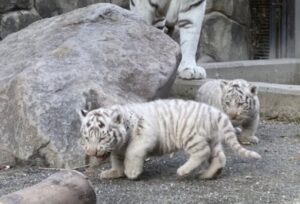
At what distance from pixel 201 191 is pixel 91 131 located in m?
0.58

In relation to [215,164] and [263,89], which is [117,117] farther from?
[263,89]

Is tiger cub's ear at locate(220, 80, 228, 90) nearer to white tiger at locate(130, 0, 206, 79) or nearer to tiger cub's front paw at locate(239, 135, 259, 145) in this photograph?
tiger cub's front paw at locate(239, 135, 259, 145)

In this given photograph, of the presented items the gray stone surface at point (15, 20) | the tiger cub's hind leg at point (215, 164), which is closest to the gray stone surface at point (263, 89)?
the gray stone surface at point (15, 20)

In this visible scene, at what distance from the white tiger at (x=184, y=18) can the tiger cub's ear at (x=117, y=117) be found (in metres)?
2.40

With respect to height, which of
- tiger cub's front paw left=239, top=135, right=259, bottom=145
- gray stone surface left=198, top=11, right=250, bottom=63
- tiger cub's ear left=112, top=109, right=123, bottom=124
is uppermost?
tiger cub's ear left=112, top=109, right=123, bottom=124

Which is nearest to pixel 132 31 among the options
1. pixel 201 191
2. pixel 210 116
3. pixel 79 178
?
pixel 210 116

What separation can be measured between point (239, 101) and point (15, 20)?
3754 millimetres

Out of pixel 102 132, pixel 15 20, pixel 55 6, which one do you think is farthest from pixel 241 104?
pixel 55 6

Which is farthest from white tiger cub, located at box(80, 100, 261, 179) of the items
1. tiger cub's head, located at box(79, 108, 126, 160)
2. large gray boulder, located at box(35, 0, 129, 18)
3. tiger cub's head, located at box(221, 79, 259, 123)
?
large gray boulder, located at box(35, 0, 129, 18)

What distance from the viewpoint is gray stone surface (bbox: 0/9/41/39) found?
7258 millimetres

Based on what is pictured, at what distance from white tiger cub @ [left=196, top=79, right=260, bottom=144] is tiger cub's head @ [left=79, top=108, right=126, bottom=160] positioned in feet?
3.37

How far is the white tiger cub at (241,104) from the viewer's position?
4199 millimetres

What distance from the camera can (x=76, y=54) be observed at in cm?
427

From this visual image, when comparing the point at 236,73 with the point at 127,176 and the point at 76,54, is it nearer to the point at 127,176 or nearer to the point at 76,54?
the point at 76,54
